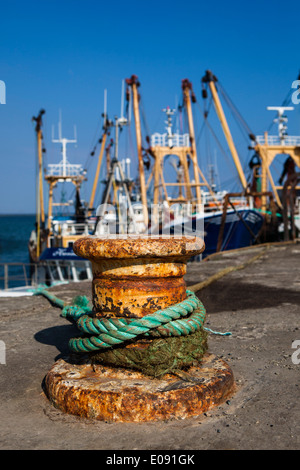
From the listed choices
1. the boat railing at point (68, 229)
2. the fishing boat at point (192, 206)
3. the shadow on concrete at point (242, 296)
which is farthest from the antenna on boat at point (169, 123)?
the shadow on concrete at point (242, 296)

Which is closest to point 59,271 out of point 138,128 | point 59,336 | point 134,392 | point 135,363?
point 138,128

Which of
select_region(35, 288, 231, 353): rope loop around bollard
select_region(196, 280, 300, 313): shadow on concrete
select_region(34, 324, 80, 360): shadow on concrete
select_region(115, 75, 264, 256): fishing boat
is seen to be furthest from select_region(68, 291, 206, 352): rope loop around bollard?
select_region(115, 75, 264, 256): fishing boat

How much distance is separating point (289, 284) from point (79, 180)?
26.6 meters

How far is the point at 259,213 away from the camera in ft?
73.5

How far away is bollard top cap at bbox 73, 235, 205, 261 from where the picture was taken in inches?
92.5

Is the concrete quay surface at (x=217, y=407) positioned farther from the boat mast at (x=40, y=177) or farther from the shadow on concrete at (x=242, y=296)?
the boat mast at (x=40, y=177)

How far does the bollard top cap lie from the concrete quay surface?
0.83m

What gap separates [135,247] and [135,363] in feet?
2.10

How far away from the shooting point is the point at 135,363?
93.6 inches

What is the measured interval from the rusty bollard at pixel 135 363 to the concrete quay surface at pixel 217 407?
0.20 feet

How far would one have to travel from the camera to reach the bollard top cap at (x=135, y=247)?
2.35 m

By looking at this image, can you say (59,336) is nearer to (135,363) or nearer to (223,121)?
(135,363)

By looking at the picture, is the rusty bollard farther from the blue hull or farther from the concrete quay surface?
the blue hull

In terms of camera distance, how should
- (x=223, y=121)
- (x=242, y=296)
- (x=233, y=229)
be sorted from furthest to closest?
(x=223, y=121)
(x=233, y=229)
(x=242, y=296)
